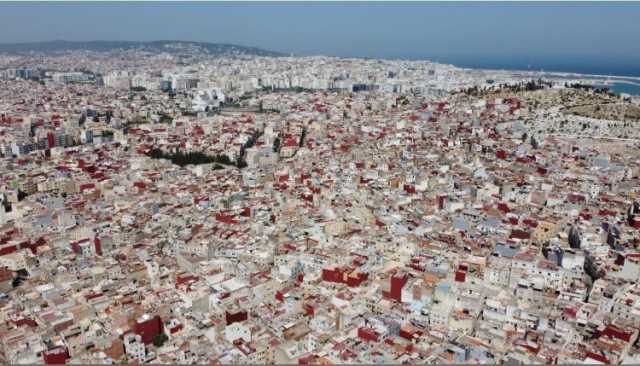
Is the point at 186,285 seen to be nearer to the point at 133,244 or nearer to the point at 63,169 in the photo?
the point at 133,244

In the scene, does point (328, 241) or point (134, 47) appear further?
point (134, 47)

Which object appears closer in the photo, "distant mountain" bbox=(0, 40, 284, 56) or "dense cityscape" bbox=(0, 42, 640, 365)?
"dense cityscape" bbox=(0, 42, 640, 365)

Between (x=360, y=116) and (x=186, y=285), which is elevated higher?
(x=360, y=116)

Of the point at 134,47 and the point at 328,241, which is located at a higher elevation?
the point at 134,47

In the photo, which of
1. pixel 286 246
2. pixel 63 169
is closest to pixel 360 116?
pixel 63 169

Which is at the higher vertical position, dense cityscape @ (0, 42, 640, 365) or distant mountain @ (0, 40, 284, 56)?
distant mountain @ (0, 40, 284, 56)
